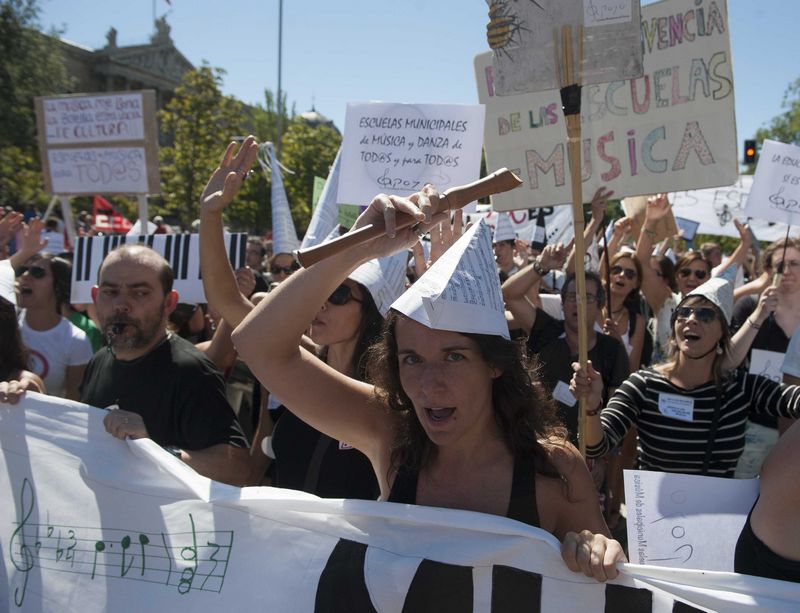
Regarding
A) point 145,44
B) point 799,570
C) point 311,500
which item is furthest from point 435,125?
point 145,44

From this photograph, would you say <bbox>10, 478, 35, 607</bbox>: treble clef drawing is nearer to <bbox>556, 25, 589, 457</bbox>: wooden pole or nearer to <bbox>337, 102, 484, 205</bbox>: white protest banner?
<bbox>556, 25, 589, 457</bbox>: wooden pole

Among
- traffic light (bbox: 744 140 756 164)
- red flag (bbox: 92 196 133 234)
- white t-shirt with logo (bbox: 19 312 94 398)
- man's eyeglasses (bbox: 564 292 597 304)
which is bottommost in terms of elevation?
white t-shirt with logo (bbox: 19 312 94 398)

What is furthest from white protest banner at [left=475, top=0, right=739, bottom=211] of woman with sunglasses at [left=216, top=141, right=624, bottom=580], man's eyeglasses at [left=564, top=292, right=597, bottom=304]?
woman with sunglasses at [left=216, top=141, right=624, bottom=580]

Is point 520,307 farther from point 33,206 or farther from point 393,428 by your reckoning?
point 33,206

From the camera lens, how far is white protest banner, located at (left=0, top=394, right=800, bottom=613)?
5.61 feet

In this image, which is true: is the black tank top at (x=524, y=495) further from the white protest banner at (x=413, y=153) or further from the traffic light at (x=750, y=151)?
the traffic light at (x=750, y=151)

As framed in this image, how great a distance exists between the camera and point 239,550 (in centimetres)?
210

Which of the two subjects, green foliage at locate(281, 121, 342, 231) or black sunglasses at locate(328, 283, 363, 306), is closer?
black sunglasses at locate(328, 283, 363, 306)

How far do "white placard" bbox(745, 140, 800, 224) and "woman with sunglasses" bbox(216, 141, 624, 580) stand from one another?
183 inches

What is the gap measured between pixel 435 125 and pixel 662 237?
316 centimetres

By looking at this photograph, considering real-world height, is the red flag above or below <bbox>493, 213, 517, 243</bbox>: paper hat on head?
above

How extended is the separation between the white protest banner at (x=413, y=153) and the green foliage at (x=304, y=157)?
994 inches

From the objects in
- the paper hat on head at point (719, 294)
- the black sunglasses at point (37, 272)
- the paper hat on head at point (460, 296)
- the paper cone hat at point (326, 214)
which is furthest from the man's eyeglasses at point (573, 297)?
the black sunglasses at point (37, 272)

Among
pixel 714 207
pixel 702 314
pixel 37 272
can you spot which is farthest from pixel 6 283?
pixel 714 207
